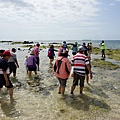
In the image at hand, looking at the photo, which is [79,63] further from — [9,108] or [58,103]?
[9,108]

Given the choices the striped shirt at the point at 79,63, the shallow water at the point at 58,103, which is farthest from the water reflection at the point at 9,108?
the striped shirt at the point at 79,63

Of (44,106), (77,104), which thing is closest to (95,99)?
(77,104)

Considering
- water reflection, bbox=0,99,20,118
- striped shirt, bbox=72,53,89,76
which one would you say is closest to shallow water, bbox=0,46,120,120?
water reflection, bbox=0,99,20,118

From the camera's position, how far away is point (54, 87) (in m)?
10.8

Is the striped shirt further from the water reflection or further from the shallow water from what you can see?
the water reflection

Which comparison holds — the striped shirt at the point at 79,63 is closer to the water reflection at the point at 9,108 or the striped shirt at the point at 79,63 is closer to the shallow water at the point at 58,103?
the shallow water at the point at 58,103

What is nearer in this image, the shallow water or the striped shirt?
the shallow water

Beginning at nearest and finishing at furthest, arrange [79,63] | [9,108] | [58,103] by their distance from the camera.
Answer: [9,108], [58,103], [79,63]

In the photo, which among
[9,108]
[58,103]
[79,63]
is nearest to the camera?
[9,108]

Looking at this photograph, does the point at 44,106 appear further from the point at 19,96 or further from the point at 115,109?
the point at 115,109

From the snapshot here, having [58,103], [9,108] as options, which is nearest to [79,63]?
[58,103]

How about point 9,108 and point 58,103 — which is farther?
point 58,103

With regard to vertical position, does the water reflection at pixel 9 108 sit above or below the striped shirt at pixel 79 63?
below

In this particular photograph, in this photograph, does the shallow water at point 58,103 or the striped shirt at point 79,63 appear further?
the striped shirt at point 79,63
